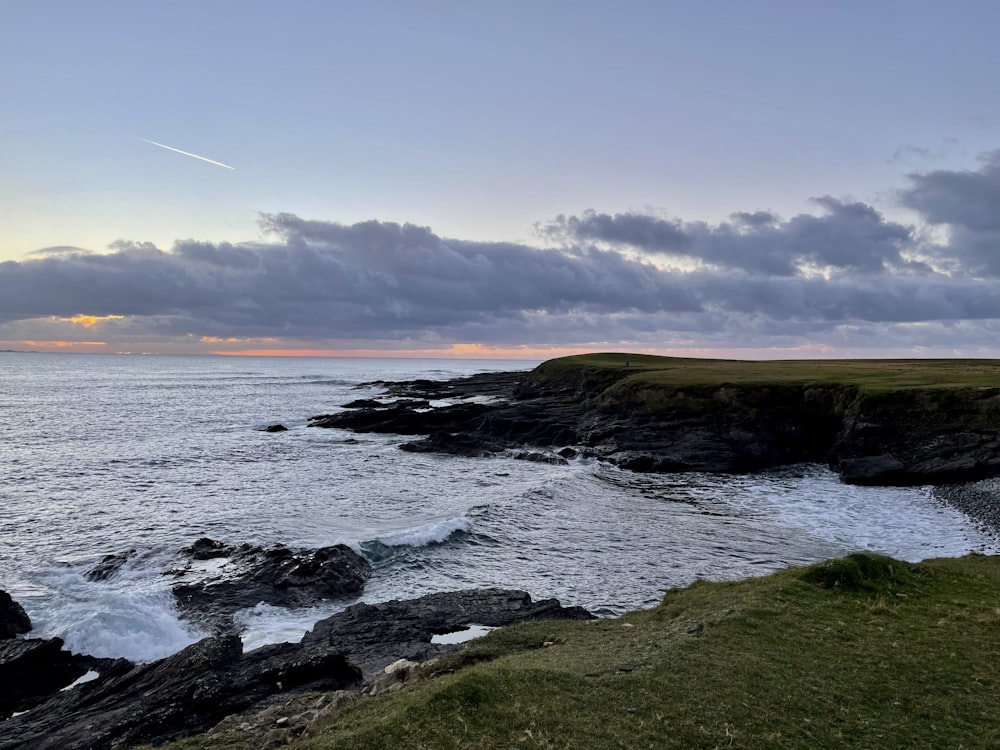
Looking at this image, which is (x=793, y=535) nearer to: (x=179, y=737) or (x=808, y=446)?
(x=808, y=446)

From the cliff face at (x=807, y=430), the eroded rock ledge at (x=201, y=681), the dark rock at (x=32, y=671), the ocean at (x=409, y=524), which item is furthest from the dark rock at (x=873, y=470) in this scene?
the dark rock at (x=32, y=671)

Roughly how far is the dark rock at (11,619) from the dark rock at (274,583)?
4.84 m

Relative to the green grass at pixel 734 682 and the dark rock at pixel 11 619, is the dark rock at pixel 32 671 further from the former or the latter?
the green grass at pixel 734 682

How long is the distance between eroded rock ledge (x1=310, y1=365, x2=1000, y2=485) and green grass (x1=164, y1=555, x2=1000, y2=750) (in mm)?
34876

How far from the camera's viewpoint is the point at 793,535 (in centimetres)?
3247

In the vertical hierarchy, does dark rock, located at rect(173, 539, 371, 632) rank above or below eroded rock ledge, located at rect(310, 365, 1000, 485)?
below

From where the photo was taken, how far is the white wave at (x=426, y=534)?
31266mm

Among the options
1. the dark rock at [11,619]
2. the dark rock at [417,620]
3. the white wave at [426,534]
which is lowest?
the white wave at [426,534]

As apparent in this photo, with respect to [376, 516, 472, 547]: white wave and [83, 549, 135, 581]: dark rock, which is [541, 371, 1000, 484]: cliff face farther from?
[83, 549, 135, 581]: dark rock

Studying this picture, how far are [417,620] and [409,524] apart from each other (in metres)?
15.3

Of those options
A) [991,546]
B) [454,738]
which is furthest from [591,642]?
[991,546]

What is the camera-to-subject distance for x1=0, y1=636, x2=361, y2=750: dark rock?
12.5m

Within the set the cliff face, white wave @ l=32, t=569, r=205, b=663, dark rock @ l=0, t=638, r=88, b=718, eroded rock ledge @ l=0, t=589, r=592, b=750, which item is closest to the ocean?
white wave @ l=32, t=569, r=205, b=663

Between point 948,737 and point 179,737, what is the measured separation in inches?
548
